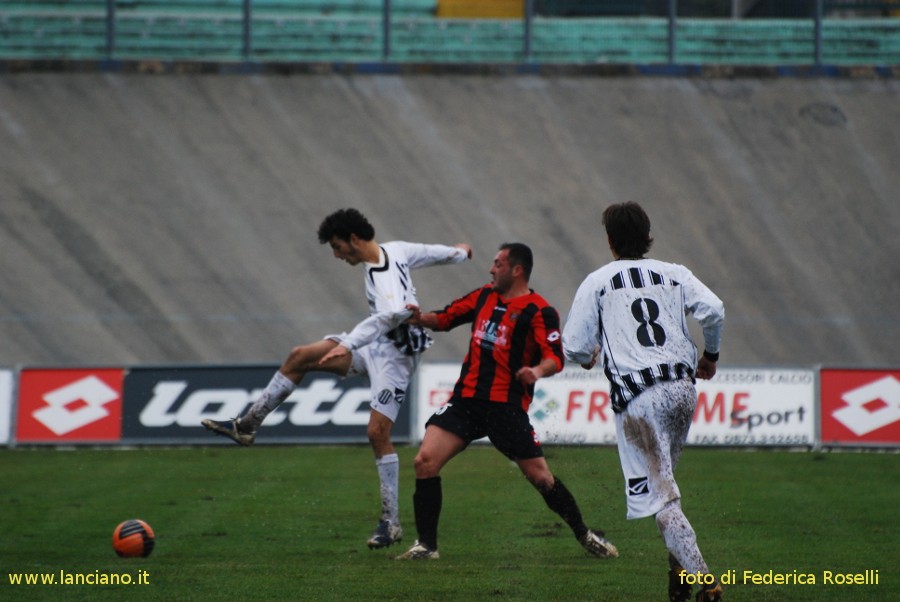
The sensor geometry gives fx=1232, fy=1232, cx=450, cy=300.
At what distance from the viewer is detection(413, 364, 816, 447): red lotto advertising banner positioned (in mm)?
16812

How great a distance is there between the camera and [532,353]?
843 centimetres

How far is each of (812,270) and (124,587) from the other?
2097 cm

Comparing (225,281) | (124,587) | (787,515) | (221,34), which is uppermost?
(221,34)

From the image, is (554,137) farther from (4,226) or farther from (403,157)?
(4,226)

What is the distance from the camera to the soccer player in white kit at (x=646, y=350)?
245 inches

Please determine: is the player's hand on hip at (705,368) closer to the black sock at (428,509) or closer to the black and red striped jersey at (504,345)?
the black and red striped jersey at (504,345)

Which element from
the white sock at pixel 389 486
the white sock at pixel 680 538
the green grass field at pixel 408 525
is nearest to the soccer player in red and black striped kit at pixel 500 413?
the green grass field at pixel 408 525

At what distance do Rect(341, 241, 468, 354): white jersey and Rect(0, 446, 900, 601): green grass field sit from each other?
59.9 inches

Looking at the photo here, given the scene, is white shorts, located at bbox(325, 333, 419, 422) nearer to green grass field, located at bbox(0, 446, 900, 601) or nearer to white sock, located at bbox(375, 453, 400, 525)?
white sock, located at bbox(375, 453, 400, 525)

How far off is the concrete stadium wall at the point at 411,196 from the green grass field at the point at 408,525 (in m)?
8.87

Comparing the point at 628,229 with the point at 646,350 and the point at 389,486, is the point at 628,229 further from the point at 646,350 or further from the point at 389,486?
the point at 389,486

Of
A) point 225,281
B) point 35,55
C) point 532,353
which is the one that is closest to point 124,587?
point 532,353

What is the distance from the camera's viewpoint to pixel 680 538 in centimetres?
607

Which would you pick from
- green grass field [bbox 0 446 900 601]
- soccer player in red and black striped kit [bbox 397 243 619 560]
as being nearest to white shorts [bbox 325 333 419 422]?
soccer player in red and black striped kit [bbox 397 243 619 560]
